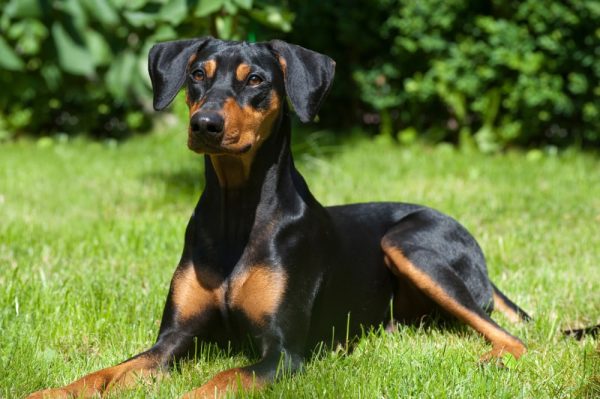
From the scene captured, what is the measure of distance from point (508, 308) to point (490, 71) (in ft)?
14.0

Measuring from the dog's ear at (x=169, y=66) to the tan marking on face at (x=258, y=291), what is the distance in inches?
30.4

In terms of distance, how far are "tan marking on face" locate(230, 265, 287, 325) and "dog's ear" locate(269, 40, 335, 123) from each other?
2.00 feet

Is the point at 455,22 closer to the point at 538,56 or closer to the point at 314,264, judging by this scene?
the point at 538,56

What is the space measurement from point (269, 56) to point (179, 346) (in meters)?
1.17

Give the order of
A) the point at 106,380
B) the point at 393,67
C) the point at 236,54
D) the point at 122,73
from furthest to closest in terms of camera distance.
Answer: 1. the point at 122,73
2. the point at 393,67
3. the point at 236,54
4. the point at 106,380

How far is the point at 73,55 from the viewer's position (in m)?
8.84

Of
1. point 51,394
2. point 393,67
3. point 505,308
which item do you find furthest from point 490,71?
point 51,394

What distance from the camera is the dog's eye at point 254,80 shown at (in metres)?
3.29

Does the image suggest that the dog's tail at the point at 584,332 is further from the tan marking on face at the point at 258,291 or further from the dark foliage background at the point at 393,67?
the dark foliage background at the point at 393,67

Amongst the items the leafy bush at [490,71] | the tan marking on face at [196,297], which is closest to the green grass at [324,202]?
the tan marking on face at [196,297]

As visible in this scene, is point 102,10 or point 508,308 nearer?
point 508,308

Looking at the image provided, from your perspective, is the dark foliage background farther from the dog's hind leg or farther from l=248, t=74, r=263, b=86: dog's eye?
l=248, t=74, r=263, b=86: dog's eye

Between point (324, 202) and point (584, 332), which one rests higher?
point (584, 332)

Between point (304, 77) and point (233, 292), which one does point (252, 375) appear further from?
point (304, 77)
